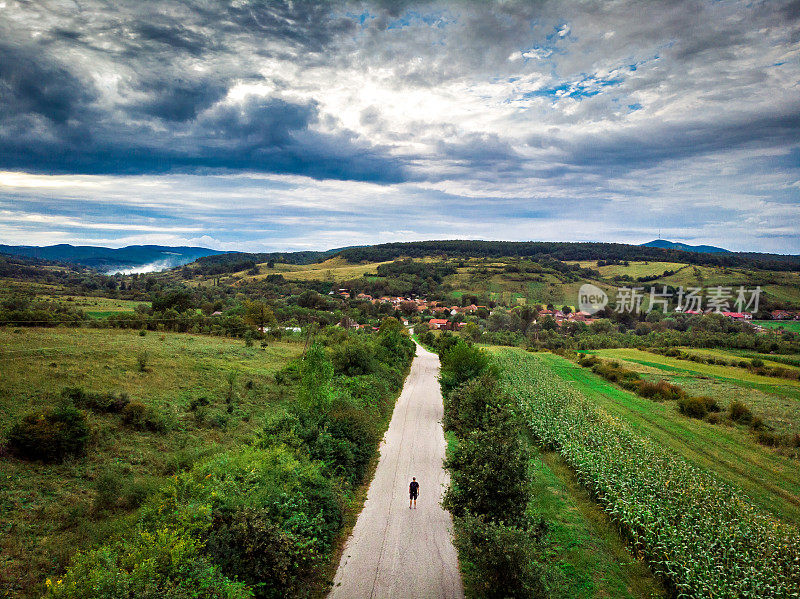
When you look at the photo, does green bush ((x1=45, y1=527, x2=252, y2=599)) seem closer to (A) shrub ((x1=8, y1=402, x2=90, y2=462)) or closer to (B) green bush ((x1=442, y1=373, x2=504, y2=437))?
(A) shrub ((x1=8, y1=402, x2=90, y2=462))

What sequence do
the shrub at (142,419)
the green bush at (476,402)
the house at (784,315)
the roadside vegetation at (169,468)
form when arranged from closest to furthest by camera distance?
the roadside vegetation at (169,468), the green bush at (476,402), the shrub at (142,419), the house at (784,315)

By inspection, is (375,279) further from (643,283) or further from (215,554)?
(215,554)

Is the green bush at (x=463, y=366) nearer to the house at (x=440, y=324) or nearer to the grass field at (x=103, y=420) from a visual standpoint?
the grass field at (x=103, y=420)

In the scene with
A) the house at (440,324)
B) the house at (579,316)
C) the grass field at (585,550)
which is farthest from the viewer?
Result: the house at (579,316)

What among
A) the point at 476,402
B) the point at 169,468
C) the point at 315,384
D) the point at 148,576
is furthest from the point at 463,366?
the point at 148,576

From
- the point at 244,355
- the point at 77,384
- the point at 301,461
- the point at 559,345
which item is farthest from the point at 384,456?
the point at 559,345

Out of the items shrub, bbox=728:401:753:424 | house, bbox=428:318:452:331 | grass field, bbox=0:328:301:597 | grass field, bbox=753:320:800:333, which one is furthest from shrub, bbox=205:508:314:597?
grass field, bbox=753:320:800:333

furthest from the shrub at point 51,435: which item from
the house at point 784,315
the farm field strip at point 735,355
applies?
the house at point 784,315
